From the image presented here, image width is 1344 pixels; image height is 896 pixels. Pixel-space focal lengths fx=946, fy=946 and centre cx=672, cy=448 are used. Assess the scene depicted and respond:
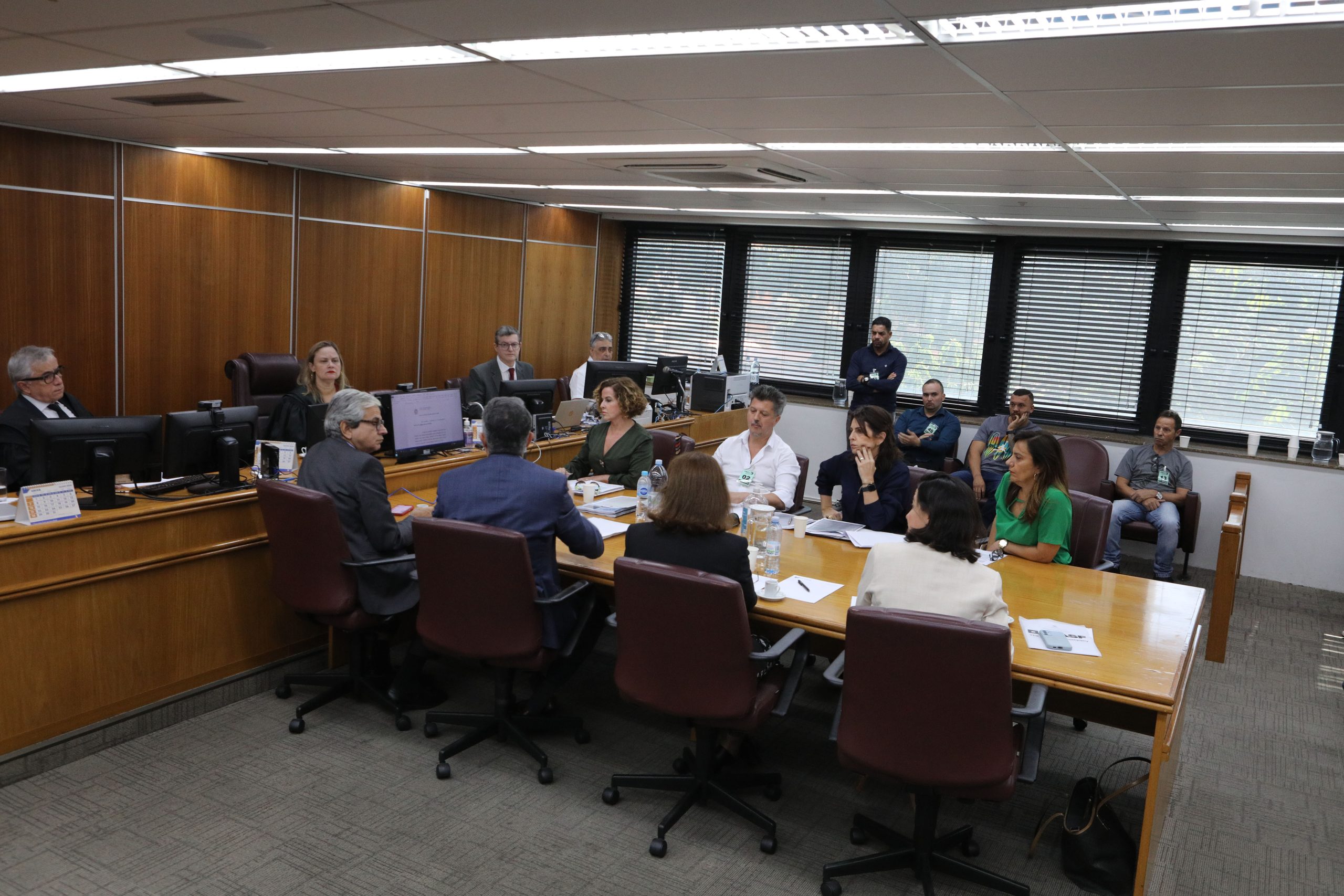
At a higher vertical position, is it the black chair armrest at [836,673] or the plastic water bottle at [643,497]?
the plastic water bottle at [643,497]

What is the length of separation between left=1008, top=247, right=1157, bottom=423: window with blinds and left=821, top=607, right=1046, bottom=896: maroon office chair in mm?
6217

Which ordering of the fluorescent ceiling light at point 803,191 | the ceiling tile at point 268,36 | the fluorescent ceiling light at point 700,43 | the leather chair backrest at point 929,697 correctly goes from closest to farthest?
1. the leather chair backrest at point 929,697
2. the fluorescent ceiling light at point 700,43
3. the ceiling tile at point 268,36
4. the fluorescent ceiling light at point 803,191

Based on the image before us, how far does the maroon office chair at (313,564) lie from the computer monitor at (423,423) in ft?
3.51

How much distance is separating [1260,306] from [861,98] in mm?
5969

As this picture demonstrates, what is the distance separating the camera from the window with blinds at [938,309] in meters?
8.81

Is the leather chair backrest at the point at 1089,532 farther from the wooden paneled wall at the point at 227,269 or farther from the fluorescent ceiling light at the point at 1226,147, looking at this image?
the wooden paneled wall at the point at 227,269

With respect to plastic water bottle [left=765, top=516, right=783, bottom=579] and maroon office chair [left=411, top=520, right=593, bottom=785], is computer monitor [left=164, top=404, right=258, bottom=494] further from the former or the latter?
plastic water bottle [left=765, top=516, right=783, bottom=579]

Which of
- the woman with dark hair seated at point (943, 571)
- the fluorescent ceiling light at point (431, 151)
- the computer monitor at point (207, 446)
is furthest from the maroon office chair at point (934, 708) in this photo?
the fluorescent ceiling light at point (431, 151)

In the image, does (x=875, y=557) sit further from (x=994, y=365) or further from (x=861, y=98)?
(x=994, y=365)

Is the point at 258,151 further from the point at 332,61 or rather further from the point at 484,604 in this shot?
the point at 484,604

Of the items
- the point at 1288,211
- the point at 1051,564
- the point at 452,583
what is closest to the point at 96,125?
the point at 452,583

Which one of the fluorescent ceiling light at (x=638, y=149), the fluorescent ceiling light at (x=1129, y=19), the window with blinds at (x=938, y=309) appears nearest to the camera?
the fluorescent ceiling light at (x=1129, y=19)

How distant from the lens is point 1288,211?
5.79m

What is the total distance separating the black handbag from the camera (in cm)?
306
